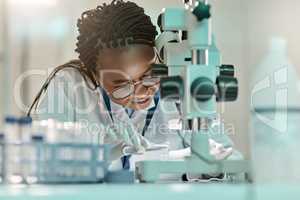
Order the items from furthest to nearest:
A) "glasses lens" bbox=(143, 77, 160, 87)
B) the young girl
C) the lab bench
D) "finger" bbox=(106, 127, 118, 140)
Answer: the young girl < "glasses lens" bbox=(143, 77, 160, 87) < "finger" bbox=(106, 127, 118, 140) < the lab bench

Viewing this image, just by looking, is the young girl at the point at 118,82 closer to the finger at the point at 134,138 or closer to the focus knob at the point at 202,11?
the finger at the point at 134,138

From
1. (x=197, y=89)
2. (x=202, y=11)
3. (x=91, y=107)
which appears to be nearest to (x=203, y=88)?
(x=197, y=89)

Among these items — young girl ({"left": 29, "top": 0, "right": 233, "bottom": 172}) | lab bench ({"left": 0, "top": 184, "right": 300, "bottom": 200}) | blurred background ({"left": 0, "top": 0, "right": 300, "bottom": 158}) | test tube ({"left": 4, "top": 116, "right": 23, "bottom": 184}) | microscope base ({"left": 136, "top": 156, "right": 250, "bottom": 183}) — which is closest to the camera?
lab bench ({"left": 0, "top": 184, "right": 300, "bottom": 200})

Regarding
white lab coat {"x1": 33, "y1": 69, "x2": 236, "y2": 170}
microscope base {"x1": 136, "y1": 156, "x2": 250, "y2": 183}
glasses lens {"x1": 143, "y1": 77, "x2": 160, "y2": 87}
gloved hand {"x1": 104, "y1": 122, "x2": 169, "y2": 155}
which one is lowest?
microscope base {"x1": 136, "y1": 156, "x2": 250, "y2": 183}

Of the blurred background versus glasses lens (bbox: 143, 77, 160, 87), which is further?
glasses lens (bbox: 143, 77, 160, 87)

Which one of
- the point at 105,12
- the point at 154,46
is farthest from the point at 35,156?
the point at 105,12

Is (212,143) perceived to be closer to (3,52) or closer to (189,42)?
(189,42)

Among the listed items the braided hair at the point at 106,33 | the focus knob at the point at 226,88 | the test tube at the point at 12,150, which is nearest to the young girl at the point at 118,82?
the braided hair at the point at 106,33

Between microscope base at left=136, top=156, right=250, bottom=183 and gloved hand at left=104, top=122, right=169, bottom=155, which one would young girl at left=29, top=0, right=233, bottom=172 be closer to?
gloved hand at left=104, top=122, right=169, bottom=155

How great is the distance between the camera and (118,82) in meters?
1.42

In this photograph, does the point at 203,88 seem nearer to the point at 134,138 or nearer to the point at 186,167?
the point at 186,167

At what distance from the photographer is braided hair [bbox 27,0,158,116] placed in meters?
1.43

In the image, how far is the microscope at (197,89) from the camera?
0.96 meters

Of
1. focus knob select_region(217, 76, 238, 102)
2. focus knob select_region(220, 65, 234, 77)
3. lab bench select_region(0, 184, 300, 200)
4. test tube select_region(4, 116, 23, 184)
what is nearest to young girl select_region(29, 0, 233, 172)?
focus knob select_region(220, 65, 234, 77)
